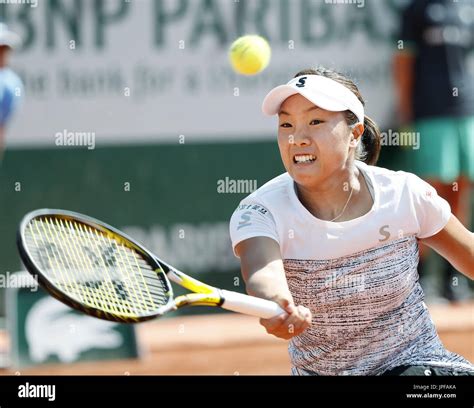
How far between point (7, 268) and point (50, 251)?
7.71ft

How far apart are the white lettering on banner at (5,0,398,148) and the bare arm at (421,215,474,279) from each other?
2.47 meters

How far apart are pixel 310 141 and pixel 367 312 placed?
0.44 meters

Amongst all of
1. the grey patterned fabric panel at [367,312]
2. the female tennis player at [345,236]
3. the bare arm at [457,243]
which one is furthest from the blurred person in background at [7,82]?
the bare arm at [457,243]

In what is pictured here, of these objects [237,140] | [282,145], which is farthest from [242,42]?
[237,140]

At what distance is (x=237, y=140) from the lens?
17.6 ft

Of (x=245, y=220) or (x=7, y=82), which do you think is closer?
(x=245, y=220)

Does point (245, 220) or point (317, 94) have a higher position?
point (317, 94)

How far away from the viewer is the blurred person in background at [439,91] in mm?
Answer: 5246

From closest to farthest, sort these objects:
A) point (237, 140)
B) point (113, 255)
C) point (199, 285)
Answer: point (199, 285) → point (113, 255) → point (237, 140)

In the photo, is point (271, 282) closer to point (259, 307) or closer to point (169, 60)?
point (259, 307)

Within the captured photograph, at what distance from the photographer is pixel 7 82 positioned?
4.80m

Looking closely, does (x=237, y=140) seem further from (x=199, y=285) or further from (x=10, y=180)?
(x=199, y=285)

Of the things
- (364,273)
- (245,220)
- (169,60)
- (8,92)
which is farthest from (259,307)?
(169,60)

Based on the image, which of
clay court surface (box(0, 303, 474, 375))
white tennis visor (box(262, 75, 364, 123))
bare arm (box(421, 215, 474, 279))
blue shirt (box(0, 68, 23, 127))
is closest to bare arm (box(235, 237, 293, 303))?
white tennis visor (box(262, 75, 364, 123))
